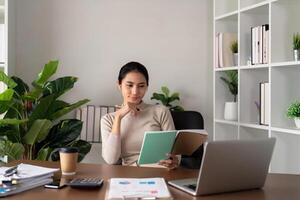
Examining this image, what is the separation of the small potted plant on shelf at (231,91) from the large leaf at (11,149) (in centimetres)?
147

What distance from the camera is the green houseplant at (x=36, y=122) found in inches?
95.0

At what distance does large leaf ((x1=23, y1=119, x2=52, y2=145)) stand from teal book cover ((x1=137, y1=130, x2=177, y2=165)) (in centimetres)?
99

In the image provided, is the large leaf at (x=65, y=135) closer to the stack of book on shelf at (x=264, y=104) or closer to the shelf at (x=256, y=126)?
the shelf at (x=256, y=126)

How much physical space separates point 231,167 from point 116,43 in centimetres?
225

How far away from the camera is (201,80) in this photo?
132 inches

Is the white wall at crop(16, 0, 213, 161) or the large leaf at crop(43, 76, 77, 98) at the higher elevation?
the white wall at crop(16, 0, 213, 161)

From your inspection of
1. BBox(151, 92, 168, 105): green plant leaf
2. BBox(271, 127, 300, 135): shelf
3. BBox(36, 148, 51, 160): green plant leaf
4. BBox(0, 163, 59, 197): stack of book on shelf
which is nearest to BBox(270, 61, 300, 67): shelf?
BBox(271, 127, 300, 135): shelf

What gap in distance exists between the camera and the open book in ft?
5.16

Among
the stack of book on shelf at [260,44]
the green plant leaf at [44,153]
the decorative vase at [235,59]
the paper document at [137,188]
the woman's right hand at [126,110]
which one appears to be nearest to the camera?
the paper document at [137,188]

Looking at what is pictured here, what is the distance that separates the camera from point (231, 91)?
113 inches

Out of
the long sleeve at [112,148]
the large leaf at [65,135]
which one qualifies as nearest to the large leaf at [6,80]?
the large leaf at [65,135]

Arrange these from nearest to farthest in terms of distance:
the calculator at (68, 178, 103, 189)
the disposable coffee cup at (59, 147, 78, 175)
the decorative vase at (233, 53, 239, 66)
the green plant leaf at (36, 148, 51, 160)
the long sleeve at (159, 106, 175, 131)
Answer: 1. the calculator at (68, 178, 103, 189)
2. the disposable coffee cup at (59, 147, 78, 175)
3. the long sleeve at (159, 106, 175, 131)
4. the green plant leaf at (36, 148, 51, 160)
5. the decorative vase at (233, 53, 239, 66)

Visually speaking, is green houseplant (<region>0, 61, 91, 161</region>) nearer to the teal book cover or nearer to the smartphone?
the teal book cover

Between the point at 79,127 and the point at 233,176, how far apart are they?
1657 millimetres
